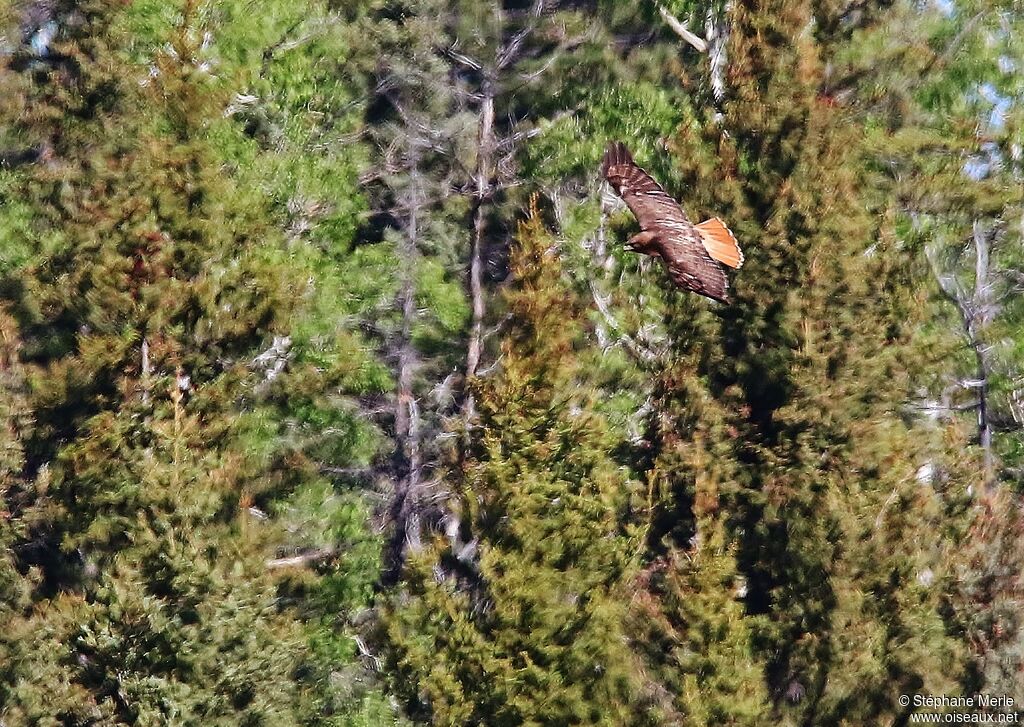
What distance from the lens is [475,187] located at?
81.0ft

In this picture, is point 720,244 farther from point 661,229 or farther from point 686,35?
point 686,35

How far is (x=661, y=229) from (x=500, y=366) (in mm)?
7939

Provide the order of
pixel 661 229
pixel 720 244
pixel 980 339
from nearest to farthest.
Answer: pixel 661 229 → pixel 720 244 → pixel 980 339

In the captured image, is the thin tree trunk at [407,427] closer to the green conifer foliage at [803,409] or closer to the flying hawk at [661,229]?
the green conifer foliage at [803,409]

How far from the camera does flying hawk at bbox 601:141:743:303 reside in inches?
526

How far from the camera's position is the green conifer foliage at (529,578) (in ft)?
49.5

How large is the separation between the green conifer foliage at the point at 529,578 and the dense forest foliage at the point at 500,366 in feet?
0.17

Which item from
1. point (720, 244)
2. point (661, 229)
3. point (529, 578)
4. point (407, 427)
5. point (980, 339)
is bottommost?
point (529, 578)

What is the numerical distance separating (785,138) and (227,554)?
9439mm

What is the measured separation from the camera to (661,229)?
44.7 feet

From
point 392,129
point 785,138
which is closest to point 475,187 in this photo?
point 392,129

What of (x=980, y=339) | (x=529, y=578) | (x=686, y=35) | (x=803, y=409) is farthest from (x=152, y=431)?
(x=980, y=339)

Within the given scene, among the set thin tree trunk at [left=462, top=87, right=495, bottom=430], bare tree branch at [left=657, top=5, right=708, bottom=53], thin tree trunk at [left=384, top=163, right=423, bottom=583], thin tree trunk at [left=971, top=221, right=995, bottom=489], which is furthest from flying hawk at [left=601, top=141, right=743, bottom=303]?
thin tree trunk at [left=384, top=163, right=423, bottom=583]

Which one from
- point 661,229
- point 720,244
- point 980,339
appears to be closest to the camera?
point 661,229
